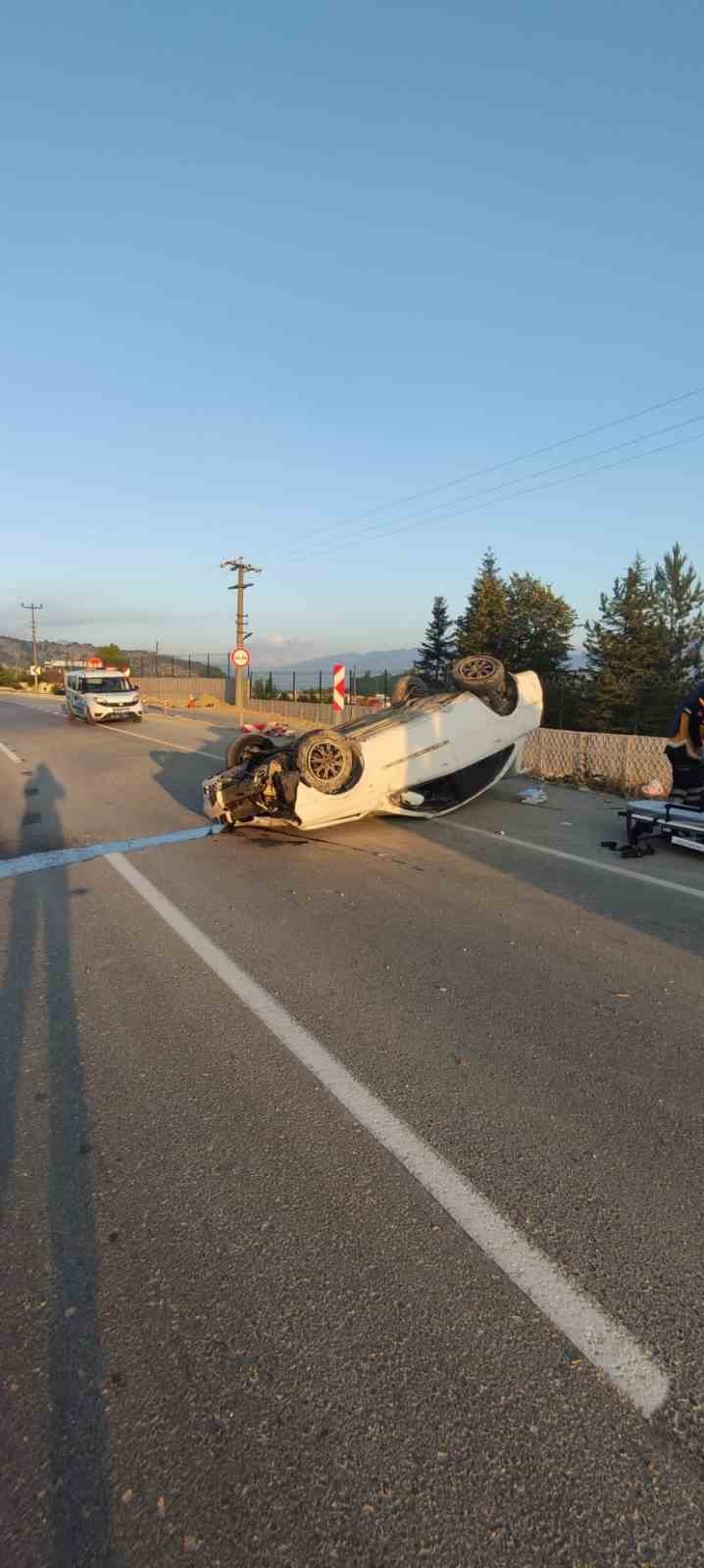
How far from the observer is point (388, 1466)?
167cm

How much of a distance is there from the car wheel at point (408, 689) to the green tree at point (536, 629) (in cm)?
3609

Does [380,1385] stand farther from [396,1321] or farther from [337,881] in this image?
[337,881]

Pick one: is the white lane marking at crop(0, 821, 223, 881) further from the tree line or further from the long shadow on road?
the tree line

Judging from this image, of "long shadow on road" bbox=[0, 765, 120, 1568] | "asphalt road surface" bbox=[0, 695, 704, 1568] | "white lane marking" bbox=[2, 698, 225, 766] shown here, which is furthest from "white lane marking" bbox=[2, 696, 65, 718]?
"asphalt road surface" bbox=[0, 695, 704, 1568]

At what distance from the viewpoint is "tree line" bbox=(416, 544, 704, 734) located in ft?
120

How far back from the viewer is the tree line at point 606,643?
36.6 m

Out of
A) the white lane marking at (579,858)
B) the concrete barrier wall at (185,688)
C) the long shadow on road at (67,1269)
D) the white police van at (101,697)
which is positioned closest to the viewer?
the long shadow on road at (67,1269)

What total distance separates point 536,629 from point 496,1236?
155 ft

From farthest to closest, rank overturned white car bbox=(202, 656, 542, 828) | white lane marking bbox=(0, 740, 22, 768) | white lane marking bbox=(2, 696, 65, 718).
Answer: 1. white lane marking bbox=(2, 696, 65, 718)
2. white lane marking bbox=(0, 740, 22, 768)
3. overturned white car bbox=(202, 656, 542, 828)

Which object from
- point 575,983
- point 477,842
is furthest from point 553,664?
point 575,983

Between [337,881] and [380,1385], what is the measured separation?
457cm

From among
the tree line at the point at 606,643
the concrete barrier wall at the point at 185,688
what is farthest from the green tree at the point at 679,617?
the concrete barrier wall at the point at 185,688

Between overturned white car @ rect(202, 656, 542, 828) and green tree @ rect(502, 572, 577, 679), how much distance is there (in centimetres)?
3667

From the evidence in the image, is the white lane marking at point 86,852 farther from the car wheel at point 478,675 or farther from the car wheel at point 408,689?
the car wheel at point 478,675
